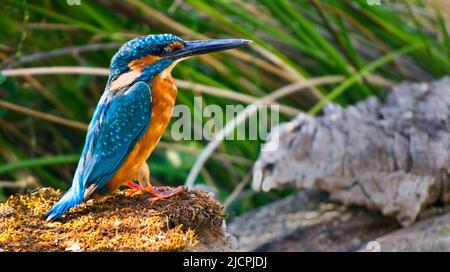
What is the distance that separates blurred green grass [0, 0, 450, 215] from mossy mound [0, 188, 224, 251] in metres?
1.37

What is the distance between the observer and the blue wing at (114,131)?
1.67 metres

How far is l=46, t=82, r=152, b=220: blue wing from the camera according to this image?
1.67 m

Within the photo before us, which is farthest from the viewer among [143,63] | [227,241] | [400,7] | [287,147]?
[400,7]

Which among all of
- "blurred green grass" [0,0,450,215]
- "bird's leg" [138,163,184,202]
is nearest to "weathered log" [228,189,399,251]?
"blurred green grass" [0,0,450,215]

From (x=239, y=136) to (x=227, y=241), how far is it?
1.68m

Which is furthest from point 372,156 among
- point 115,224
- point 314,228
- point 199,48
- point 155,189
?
point 115,224

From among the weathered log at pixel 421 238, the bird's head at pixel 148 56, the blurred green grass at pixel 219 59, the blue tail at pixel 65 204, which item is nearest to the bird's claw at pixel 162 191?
the blue tail at pixel 65 204

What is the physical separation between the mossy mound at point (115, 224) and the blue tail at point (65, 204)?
0.07 ft

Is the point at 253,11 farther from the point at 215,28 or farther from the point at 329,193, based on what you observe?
the point at 329,193

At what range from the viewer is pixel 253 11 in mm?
3332

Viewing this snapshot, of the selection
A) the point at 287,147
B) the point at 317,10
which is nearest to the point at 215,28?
the point at 317,10

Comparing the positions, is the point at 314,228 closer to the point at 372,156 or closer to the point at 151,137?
the point at 372,156

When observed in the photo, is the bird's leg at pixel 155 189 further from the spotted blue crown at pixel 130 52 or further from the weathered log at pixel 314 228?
the weathered log at pixel 314 228

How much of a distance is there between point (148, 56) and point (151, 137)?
21 cm
